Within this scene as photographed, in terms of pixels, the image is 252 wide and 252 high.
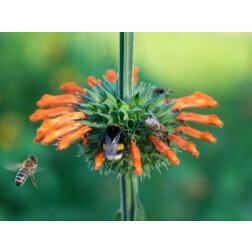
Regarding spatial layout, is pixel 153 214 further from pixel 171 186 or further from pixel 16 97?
pixel 16 97

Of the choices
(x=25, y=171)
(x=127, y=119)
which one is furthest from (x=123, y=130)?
(x=25, y=171)

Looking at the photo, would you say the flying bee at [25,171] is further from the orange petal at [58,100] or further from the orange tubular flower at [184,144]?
the orange tubular flower at [184,144]

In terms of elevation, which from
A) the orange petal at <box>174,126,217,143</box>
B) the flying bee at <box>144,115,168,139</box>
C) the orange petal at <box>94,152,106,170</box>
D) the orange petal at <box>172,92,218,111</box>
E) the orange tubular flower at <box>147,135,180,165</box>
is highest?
the orange petal at <box>172,92,218,111</box>

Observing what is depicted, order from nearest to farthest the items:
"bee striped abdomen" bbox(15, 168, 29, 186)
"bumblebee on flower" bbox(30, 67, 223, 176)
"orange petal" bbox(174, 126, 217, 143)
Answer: "bumblebee on flower" bbox(30, 67, 223, 176) < "orange petal" bbox(174, 126, 217, 143) < "bee striped abdomen" bbox(15, 168, 29, 186)

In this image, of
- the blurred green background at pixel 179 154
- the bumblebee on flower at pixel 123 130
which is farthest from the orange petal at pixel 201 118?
the blurred green background at pixel 179 154

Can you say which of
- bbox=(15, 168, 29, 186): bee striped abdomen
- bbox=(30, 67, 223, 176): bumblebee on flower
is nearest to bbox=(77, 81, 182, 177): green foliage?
bbox=(30, 67, 223, 176): bumblebee on flower

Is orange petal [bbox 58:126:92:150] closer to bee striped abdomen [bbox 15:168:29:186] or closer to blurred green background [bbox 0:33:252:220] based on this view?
bee striped abdomen [bbox 15:168:29:186]
